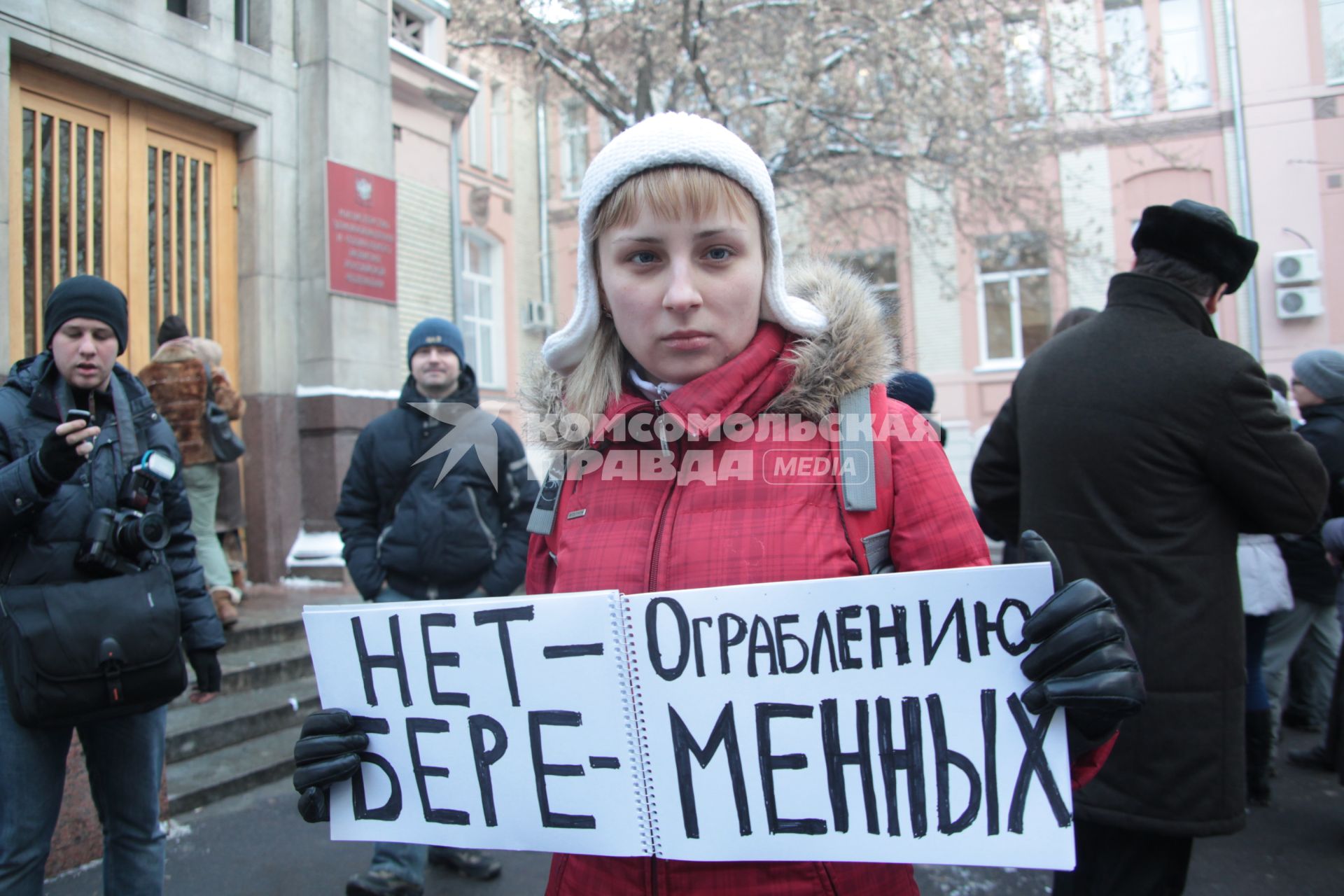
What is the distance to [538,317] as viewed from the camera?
16797 mm

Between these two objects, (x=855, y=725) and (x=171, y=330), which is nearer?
(x=855, y=725)

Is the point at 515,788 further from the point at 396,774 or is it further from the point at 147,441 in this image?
the point at 147,441

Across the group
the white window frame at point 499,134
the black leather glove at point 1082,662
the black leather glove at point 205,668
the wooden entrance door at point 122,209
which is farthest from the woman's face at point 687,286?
the white window frame at point 499,134

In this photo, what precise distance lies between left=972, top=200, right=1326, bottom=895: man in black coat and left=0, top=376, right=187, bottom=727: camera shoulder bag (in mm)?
2650

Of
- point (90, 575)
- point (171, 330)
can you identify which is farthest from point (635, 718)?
point (171, 330)

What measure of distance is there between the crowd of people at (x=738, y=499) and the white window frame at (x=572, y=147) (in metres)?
15.0

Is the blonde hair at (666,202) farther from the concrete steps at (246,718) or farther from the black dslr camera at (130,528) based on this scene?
the concrete steps at (246,718)

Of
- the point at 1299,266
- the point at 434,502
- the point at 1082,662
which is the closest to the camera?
the point at 1082,662

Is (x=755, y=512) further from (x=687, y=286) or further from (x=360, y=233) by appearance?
(x=360, y=233)

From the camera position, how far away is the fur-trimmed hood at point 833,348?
1501 mm

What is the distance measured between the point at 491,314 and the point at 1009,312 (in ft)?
32.3

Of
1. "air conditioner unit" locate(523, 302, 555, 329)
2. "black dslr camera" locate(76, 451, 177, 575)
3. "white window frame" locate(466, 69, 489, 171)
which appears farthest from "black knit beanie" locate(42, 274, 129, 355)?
"white window frame" locate(466, 69, 489, 171)

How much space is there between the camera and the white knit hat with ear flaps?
4.87 ft

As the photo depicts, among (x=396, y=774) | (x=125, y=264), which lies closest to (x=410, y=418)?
(x=396, y=774)
